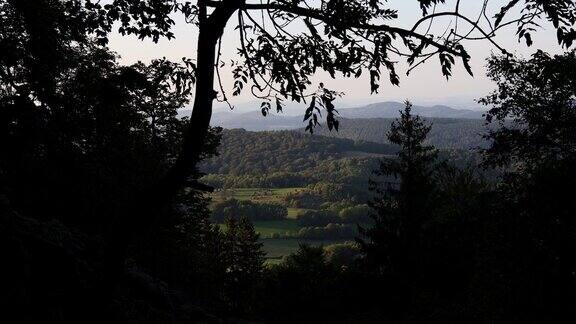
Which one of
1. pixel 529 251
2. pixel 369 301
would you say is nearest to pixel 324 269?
pixel 369 301

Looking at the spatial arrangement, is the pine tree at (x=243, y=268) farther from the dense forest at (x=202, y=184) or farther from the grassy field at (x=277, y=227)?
the grassy field at (x=277, y=227)

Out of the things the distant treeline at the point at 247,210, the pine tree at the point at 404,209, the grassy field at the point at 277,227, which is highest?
the pine tree at the point at 404,209

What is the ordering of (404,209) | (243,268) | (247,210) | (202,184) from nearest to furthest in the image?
(202,184) → (404,209) → (243,268) → (247,210)

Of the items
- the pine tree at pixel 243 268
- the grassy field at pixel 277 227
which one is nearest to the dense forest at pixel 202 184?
the pine tree at pixel 243 268

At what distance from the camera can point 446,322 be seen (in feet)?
61.8

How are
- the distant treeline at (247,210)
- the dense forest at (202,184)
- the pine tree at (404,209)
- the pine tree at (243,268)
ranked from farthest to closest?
the distant treeline at (247,210) < the pine tree at (243,268) < the pine tree at (404,209) < the dense forest at (202,184)

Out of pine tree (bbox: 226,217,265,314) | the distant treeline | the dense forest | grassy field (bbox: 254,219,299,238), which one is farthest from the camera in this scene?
the distant treeline

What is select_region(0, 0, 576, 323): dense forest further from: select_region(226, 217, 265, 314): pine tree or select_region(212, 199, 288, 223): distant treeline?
select_region(212, 199, 288, 223): distant treeline

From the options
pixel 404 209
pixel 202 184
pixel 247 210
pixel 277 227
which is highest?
pixel 202 184

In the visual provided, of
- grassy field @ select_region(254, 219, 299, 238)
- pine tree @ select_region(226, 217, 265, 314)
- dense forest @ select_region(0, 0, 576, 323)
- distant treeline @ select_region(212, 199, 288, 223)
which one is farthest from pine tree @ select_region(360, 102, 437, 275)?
distant treeline @ select_region(212, 199, 288, 223)

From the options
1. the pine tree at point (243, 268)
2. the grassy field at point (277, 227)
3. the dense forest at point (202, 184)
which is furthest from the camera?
the grassy field at point (277, 227)

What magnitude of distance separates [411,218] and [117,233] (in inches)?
906

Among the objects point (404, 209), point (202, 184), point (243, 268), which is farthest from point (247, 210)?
point (202, 184)

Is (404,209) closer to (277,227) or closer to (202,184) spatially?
(202,184)
